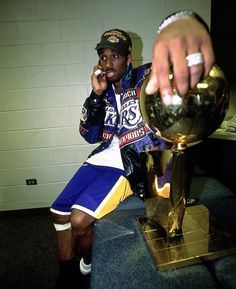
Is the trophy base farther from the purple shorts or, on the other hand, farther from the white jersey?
the white jersey

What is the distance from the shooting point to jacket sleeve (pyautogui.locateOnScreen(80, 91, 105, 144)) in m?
1.36

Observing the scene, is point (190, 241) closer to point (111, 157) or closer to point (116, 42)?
point (111, 157)

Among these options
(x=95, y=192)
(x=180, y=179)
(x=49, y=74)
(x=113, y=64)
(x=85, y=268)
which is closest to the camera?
(x=180, y=179)

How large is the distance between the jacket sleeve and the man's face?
137 millimetres

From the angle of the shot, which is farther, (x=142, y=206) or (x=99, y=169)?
(x=99, y=169)

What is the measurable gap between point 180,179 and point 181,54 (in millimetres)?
428

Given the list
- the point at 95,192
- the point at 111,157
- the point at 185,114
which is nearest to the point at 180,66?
the point at 185,114

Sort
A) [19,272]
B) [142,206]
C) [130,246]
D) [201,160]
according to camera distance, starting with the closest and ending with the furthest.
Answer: [130,246], [142,206], [19,272], [201,160]

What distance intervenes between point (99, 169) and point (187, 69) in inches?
39.0

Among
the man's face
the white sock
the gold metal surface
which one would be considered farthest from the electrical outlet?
the gold metal surface

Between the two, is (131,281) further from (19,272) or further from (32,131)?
(32,131)

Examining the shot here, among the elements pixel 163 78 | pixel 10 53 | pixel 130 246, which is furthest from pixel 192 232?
pixel 10 53

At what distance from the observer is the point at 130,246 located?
788 millimetres

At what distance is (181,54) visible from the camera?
381 mm
